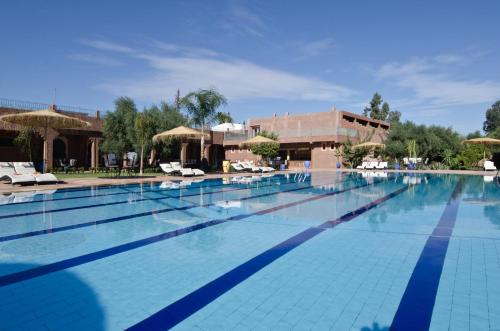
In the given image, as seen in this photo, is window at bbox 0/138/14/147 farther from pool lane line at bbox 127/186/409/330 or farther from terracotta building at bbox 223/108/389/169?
pool lane line at bbox 127/186/409/330

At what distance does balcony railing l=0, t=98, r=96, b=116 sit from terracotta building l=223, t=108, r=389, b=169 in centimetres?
1455

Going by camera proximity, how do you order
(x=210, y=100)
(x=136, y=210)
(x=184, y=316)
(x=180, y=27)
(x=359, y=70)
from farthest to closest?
(x=359, y=70) < (x=210, y=100) < (x=180, y=27) < (x=136, y=210) < (x=184, y=316)

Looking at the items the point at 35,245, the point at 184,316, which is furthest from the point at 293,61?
the point at 184,316

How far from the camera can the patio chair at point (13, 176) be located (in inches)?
541

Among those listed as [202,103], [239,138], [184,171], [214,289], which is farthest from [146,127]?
[214,289]

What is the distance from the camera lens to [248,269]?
4.75 metres

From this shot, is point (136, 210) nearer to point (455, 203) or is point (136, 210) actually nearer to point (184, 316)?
point (184, 316)

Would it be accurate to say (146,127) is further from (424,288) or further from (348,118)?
(348,118)

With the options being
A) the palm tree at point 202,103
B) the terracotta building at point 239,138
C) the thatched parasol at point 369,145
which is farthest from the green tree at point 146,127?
the thatched parasol at point 369,145

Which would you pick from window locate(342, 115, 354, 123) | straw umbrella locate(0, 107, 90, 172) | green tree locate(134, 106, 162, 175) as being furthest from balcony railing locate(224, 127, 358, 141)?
straw umbrella locate(0, 107, 90, 172)

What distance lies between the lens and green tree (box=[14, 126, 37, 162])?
2162 cm

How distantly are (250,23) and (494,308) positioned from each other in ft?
58.9

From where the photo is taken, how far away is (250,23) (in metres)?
18.9

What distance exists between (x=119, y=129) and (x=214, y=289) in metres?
21.6
